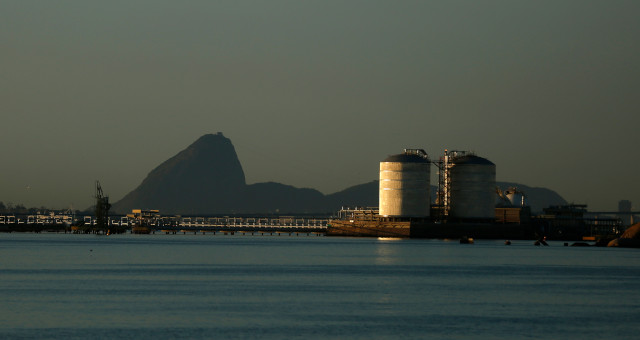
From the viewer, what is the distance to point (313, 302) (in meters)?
68.1

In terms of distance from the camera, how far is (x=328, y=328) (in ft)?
178

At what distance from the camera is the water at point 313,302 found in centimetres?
5322

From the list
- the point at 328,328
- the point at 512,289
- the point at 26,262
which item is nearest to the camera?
the point at 328,328

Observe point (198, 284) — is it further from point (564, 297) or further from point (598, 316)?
point (598, 316)

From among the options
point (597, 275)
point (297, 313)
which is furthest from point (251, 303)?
point (597, 275)

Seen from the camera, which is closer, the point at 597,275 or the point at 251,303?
the point at 251,303

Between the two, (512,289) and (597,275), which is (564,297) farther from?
(597,275)

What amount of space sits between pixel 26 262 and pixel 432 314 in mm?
69129

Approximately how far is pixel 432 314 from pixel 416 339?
11.2 meters

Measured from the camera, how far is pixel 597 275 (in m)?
102

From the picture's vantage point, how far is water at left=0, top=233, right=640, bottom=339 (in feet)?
175

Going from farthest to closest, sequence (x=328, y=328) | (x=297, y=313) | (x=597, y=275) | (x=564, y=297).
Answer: (x=597, y=275)
(x=564, y=297)
(x=297, y=313)
(x=328, y=328)

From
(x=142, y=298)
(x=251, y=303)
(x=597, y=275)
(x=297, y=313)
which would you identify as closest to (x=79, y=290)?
(x=142, y=298)

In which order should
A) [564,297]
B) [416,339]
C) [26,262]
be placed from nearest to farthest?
[416,339]
[564,297]
[26,262]
